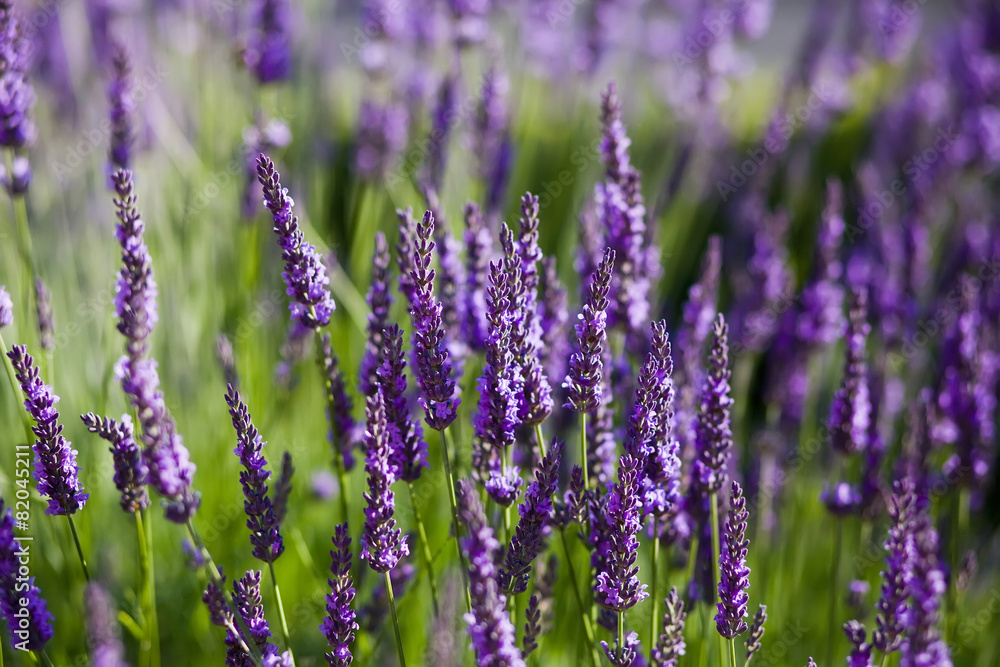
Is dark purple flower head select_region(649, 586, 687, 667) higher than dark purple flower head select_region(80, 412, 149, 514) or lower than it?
lower

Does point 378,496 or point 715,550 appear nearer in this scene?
point 378,496

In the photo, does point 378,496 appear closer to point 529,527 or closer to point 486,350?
point 529,527

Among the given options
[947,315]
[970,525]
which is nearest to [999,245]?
[947,315]

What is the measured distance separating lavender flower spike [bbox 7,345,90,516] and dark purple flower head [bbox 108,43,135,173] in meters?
1.06

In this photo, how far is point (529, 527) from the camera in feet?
4.40

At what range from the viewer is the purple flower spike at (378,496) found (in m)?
1.30

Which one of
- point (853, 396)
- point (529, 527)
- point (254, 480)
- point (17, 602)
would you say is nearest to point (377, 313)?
point (254, 480)

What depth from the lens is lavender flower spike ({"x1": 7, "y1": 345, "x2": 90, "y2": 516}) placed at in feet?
4.43

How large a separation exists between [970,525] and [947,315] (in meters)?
0.87

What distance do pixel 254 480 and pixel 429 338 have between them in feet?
1.23

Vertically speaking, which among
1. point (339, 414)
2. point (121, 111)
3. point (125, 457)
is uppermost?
point (121, 111)

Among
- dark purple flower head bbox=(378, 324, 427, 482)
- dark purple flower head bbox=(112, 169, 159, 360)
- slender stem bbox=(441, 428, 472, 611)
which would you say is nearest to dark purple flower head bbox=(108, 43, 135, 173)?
dark purple flower head bbox=(112, 169, 159, 360)

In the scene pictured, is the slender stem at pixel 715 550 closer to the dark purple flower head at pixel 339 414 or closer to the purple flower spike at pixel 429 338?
the purple flower spike at pixel 429 338

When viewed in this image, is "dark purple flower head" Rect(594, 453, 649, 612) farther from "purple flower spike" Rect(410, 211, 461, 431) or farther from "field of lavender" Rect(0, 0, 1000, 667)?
"purple flower spike" Rect(410, 211, 461, 431)
